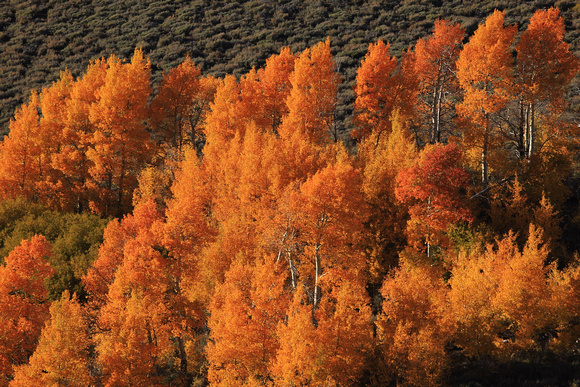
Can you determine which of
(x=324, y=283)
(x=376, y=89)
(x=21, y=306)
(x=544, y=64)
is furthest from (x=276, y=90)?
(x=21, y=306)

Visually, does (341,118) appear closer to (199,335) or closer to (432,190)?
(432,190)

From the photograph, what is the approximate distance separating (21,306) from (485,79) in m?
33.0

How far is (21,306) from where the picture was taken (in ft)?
92.9

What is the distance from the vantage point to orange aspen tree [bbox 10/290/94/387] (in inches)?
975

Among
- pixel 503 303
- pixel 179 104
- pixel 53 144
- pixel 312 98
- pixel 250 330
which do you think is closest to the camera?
pixel 250 330

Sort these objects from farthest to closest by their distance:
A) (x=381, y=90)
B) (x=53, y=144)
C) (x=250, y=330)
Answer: (x=53, y=144) → (x=381, y=90) → (x=250, y=330)

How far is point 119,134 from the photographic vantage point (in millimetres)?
40000

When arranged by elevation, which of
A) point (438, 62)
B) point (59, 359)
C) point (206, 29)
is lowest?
point (59, 359)

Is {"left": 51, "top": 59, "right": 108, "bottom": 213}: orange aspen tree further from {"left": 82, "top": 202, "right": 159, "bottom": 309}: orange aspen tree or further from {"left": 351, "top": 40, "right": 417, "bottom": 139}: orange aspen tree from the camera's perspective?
{"left": 351, "top": 40, "right": 417, "bottom": 139}: orange aspen tree

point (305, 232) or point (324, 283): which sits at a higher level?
point (305, 232)

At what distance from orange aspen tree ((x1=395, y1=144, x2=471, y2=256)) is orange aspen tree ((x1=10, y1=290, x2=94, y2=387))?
20.0 m

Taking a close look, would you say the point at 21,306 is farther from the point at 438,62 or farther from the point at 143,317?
the point at 438,62

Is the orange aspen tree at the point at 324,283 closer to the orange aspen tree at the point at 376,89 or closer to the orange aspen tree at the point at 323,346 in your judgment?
the orange aspen tree at the point at 323,346

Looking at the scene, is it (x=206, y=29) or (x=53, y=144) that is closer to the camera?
(x=53, y=144)
